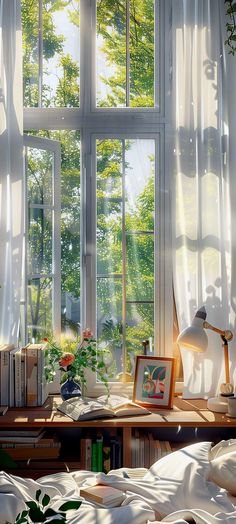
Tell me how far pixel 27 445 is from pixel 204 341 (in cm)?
103

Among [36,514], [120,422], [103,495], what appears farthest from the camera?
[120,422]

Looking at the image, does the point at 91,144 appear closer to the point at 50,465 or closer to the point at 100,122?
the point at 100,122

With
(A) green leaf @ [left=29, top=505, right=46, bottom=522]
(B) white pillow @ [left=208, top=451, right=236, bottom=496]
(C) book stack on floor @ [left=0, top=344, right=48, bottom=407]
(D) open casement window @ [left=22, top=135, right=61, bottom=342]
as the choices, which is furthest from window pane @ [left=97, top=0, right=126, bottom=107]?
(A) green leaf @ [left=29, top=505, right=46, bottom=522]

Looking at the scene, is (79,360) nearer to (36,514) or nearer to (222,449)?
(222,449)

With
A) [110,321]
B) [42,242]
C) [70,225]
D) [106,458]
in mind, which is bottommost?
[106,458]

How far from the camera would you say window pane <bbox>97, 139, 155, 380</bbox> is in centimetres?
383

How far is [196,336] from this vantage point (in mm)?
3389

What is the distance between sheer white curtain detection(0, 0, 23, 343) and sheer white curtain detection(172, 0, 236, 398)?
88 cm

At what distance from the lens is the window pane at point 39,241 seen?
12.5 ft

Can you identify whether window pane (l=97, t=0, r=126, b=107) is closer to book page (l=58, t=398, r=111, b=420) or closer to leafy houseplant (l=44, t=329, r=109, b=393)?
leafy houseplant (l=44, t=329, r=109, b=393)

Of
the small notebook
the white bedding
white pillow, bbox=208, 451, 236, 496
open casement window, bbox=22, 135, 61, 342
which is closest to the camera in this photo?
the white bedding

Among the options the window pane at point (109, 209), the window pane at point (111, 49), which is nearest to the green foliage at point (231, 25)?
the window pane at point (111, 49)

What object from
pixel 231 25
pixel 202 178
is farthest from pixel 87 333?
pixel 231 25

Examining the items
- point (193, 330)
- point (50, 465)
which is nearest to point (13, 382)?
point (50, 465)
